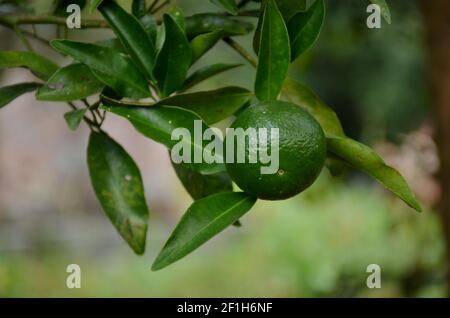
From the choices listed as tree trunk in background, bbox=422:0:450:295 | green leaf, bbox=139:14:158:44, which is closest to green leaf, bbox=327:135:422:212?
green leaf, bbox=139:14:158:44

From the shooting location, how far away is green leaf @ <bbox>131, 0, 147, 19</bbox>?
0.78 meters

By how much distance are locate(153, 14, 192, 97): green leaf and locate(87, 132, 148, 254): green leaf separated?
0.40 feet

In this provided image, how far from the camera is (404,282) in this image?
1.90m

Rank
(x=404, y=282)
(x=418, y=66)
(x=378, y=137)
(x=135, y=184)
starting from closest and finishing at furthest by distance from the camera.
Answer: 1. (x=135, y=184)
2. (x=404, y=282)
3. (x=378, y=137)
4. (x=418, y=66)

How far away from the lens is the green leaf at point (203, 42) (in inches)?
28.7

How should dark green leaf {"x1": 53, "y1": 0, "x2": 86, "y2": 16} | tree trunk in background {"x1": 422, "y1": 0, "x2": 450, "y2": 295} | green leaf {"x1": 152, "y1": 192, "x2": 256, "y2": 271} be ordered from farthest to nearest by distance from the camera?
tree trunk in background {"x1": 422, "y1": 0, "x2": 450, "y2": 295} → dark green leaf {"x1": 53, "y1": 0, "x2": 86, "y2": 16} → green leaf {"x1": 152, "y1": 192, "x2": 256, "y2": 271}

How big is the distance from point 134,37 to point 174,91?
6 cm

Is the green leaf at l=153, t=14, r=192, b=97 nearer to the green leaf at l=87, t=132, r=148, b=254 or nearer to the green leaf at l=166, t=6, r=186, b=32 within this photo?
the green leaf at l=166, t=6, r=186, b=32

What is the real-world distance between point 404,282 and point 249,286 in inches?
77.0

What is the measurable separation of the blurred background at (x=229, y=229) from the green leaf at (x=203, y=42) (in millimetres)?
1715

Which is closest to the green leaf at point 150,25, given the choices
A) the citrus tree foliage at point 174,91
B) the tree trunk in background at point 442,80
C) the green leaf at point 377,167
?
the citrus tree foliage at point 174,91
